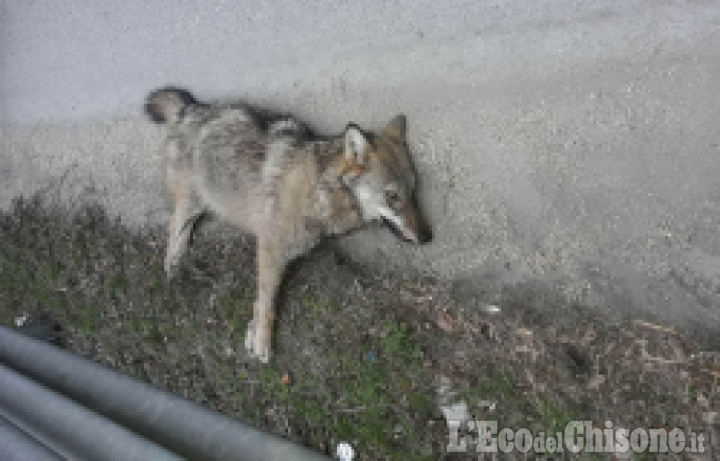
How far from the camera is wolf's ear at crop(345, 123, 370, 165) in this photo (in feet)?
11.2

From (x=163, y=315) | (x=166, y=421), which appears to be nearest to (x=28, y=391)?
(x=166, y=421)

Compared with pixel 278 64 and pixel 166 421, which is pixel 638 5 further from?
pixel 166 421

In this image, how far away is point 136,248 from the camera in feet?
16.5

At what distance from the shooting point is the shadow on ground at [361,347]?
318 centimetres

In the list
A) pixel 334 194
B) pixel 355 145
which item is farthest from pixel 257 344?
pixel 355 145

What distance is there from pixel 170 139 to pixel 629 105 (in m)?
3.32

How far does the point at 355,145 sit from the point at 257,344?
1683 mm

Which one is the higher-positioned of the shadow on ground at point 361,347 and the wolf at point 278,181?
the wolf at point 278,181

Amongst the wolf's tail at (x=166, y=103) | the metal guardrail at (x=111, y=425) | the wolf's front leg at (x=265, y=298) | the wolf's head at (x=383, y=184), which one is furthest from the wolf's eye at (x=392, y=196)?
the wolf's tail at (x=166, y=103)

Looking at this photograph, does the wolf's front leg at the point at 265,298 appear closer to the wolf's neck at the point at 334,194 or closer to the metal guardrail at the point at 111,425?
the wolf's neck at the point at 334,194

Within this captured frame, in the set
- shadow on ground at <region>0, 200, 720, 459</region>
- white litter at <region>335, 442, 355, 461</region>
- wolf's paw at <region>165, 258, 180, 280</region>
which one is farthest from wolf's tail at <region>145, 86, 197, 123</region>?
white litter at <region>335, 442, 355, 461</region>

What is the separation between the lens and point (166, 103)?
15.5 feet

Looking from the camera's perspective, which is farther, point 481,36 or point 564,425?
point 481,36

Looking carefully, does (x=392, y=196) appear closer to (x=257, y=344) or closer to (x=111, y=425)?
(x=257, y=344)
